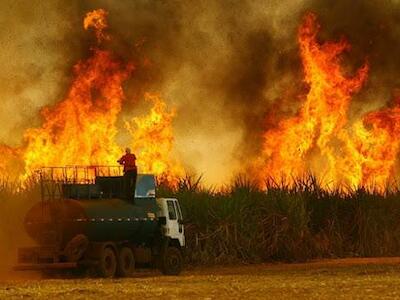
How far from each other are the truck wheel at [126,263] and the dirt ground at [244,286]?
135 cm

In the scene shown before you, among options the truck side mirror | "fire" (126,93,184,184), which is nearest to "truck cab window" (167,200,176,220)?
the truck side mirror

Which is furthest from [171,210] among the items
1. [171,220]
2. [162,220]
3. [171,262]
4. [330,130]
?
[330,130]

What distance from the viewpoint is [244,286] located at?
2534 centimetres

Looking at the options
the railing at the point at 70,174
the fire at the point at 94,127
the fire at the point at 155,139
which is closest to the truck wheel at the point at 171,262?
the railing at the point at 70,174

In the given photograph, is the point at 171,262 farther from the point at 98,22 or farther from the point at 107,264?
the point at 98,22

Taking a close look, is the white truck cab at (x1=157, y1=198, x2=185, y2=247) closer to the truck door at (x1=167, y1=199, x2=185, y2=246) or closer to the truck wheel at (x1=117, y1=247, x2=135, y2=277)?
the truck door at (x1=167, y1=199, x2=185, y2=246)

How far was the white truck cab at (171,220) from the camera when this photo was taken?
33.0 meters

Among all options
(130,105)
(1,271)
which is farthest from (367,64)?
(1,271)

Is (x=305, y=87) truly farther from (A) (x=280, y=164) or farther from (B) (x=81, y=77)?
(B) (x=81, y=77)

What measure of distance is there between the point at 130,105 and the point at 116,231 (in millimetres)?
Answer: 21146

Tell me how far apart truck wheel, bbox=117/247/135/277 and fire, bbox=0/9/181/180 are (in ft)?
38.9

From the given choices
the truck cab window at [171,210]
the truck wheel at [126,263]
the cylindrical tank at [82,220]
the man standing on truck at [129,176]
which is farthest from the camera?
the truck cab window at [171,210]

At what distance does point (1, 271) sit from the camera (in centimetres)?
3319

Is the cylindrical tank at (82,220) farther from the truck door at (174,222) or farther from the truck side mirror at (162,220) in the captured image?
the truck door at (174,222)
